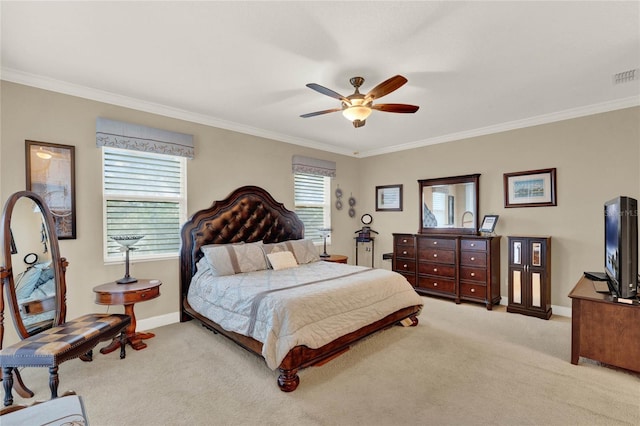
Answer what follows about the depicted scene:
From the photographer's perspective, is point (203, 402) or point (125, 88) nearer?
Result: point (203, 402)

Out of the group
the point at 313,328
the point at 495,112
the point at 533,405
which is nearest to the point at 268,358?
the point at 313,328

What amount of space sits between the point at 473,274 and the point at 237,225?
3.52 m

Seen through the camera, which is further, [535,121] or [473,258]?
[473,258]

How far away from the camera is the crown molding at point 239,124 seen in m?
3.00

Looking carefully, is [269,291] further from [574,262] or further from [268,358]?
[574,262]

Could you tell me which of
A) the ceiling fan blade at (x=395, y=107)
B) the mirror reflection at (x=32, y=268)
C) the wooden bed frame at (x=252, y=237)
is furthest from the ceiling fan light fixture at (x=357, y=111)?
the mirror reflection at (x=32, y=268)

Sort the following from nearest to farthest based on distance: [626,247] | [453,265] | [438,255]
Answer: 1. [626,247]
2. [453,265]
3. [438,255]

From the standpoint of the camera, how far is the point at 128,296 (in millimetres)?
2883

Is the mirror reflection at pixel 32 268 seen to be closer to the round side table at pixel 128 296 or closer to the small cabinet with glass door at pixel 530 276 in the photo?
the round side table at pixel 128 296

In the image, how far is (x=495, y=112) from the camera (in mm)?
4020

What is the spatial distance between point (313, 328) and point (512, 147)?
395cm

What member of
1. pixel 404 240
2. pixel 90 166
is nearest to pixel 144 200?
pixel 90 166

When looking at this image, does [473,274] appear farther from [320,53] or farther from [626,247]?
[320,53]

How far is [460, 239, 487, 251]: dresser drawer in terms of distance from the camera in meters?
4.40
